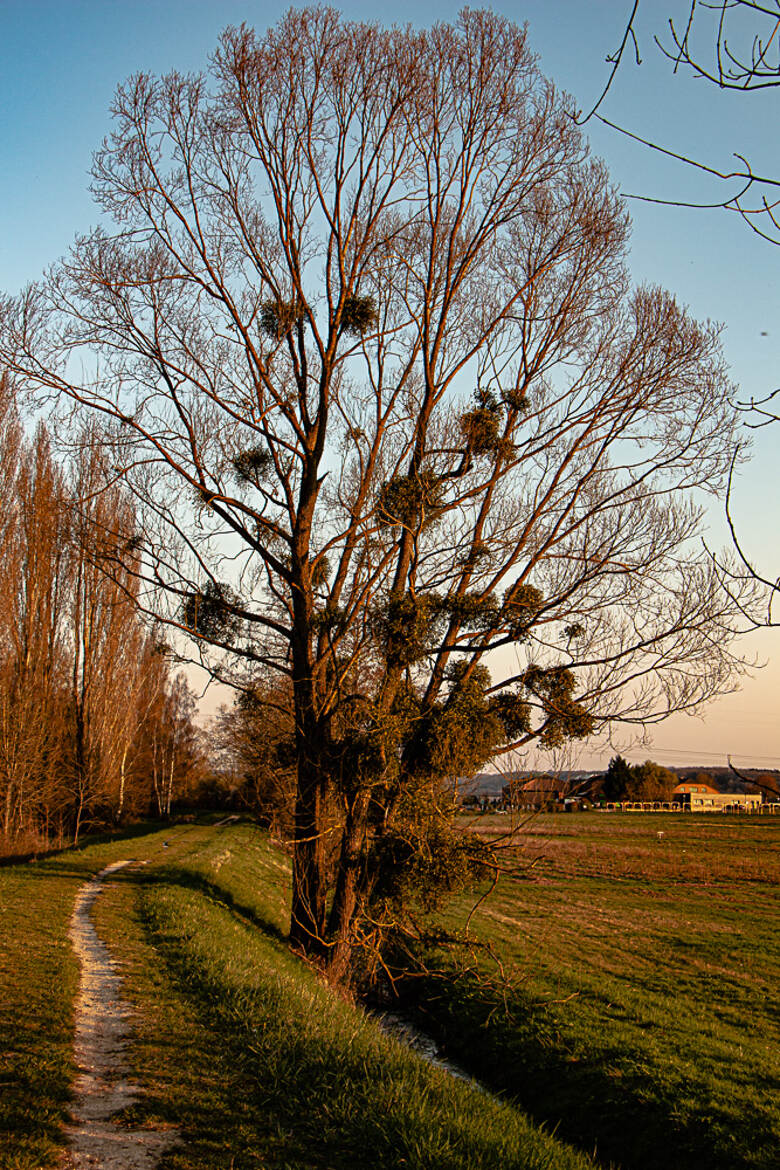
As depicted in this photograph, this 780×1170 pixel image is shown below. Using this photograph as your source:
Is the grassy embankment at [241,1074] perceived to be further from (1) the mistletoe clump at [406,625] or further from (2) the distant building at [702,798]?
(2) the distant building at [702,798]

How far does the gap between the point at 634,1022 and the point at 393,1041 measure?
6.05 metres

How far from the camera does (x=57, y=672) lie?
1131 inches

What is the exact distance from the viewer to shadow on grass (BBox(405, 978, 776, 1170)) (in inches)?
287

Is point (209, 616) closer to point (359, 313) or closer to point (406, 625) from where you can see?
point (406, 625)

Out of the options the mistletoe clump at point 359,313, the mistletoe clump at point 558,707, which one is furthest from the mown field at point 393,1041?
the mistletoe clump at point 359,313

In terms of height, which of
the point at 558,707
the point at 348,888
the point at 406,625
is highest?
the point at 406,625

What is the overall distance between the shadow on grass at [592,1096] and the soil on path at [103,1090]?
384 cm

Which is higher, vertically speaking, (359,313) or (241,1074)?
(359,313)

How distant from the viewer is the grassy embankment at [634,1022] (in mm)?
7707

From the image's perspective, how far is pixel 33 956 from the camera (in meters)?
7.34

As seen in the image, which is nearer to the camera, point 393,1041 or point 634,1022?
point 393,1041

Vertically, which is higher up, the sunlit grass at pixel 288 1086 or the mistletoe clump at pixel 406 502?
the mistletoe clump at pixel 406 502

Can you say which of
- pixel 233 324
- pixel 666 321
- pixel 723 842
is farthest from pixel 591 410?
pixel 723 842

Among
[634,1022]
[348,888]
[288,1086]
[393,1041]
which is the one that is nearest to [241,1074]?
[288,1086]
